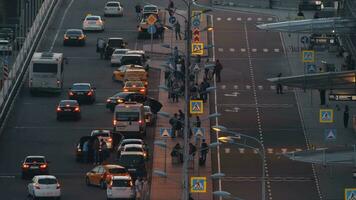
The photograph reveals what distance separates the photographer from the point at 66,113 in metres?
166

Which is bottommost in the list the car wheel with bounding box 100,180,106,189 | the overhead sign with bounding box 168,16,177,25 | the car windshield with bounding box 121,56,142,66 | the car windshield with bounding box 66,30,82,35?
the car wheel with bounding box 100,180,106,189

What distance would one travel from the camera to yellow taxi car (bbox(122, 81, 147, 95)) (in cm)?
17450

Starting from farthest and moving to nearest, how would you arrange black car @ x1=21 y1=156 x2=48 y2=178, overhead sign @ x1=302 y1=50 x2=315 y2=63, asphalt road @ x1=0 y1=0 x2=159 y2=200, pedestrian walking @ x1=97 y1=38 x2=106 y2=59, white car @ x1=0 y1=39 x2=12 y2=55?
1. white car @ x1=0 y1=39 x2=12 y2=55
2. pedestrian walking @ x1=97 y1=38 x2=106 y2=59
3. overhead sign @ x1=302 y1=50 x2=315 y2=63
4. black car @ x1=21 y1=156 x2=48 y2=178
5. asphalt road @ x1=0 y1=0 x2=159 y2=200

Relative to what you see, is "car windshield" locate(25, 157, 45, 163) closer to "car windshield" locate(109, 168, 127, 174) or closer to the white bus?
"car windshield" locate(109, 168, 127, 174)

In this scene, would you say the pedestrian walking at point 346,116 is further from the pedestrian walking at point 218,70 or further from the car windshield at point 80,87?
the car windshield at point 80,87

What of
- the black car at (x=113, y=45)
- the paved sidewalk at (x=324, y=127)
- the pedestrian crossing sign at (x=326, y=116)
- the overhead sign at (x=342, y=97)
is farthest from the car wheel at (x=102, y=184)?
the black car at (x=113, y=45)

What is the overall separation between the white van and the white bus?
16144mm

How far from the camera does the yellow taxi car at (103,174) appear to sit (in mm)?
143500

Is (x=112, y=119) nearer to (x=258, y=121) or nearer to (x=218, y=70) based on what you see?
(x=258, y=121)

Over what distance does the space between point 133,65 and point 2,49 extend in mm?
18393

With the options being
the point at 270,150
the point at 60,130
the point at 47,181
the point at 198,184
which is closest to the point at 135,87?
the point at 60,130

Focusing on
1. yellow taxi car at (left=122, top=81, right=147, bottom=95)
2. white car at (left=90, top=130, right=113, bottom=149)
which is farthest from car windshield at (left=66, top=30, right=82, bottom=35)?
white car at (left=90, top=130, right=113, bottom=149)

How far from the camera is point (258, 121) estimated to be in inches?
6609

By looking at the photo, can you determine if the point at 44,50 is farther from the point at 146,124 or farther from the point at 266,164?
the point at 266,164
